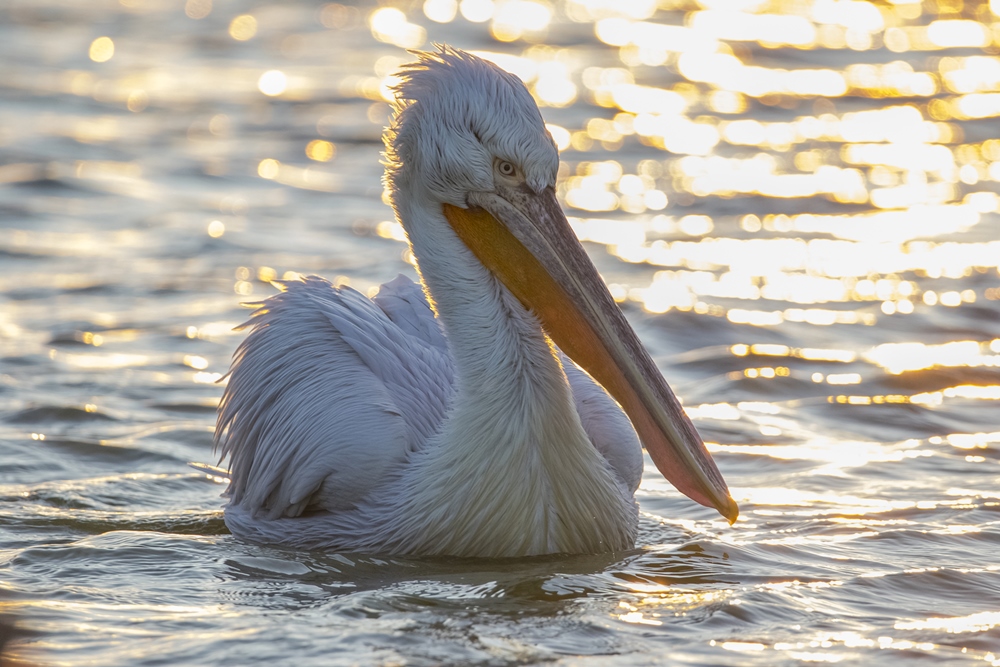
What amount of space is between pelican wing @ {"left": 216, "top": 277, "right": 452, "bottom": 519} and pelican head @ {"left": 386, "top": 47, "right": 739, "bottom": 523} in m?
0.60

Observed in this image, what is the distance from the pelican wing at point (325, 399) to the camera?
4676 mm

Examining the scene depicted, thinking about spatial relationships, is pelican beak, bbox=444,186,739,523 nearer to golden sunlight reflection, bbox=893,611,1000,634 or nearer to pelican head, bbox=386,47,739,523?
pelican head, bbox=386,47,739,523

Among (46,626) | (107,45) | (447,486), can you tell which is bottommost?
(46,626)

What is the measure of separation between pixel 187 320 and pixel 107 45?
625 cm

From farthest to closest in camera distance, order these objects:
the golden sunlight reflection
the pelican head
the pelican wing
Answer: the pelican wing < the pelican head < the golden sunlight reflection

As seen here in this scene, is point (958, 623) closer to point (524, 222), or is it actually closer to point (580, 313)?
point (580, 313)

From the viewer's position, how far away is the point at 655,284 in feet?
26.5

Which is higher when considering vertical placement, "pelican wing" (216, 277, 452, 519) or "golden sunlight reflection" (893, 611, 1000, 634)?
"pelican wing" (216, 277, 452, 519)

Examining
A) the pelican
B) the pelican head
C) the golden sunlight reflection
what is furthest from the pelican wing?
the golden sunlight reflection

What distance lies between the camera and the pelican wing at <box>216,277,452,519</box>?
4.68 m

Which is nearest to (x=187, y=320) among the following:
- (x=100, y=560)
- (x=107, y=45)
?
(x=100, y=560)

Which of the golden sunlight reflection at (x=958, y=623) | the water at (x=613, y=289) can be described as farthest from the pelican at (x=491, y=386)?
the golden sunlight reflection at (x=958, y=623)

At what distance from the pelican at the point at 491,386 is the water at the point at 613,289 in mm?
140

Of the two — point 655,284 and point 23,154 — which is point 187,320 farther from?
point 23,154
